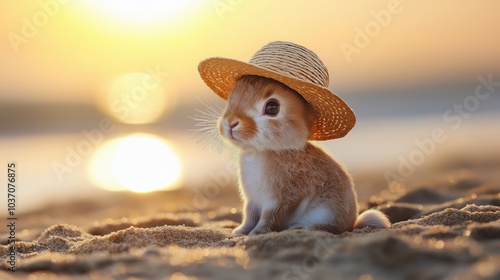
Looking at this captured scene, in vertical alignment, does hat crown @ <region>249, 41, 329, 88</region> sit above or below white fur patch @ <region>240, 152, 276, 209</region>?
above

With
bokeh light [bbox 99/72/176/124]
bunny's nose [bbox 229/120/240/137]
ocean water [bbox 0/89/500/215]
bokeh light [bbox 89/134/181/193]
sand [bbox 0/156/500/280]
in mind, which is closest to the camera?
sand [bbox 0/156/500/280]

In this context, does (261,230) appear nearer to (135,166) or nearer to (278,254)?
(278,254)

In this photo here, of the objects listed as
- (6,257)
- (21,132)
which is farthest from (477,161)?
(21,132)

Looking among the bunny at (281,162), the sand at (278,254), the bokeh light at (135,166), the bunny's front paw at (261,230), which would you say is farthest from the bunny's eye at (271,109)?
the bokeh light at (135,166)

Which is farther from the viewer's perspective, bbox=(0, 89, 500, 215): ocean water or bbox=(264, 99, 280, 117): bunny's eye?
bbox=(0, 89, 500, 215): ocean water

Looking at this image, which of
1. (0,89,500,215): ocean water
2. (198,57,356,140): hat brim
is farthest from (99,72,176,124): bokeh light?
(198,57,356,140): hat brim

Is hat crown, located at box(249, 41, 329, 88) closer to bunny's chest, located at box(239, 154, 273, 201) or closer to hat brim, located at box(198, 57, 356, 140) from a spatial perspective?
hat brim, located at box(198, 57, 356, 140)
